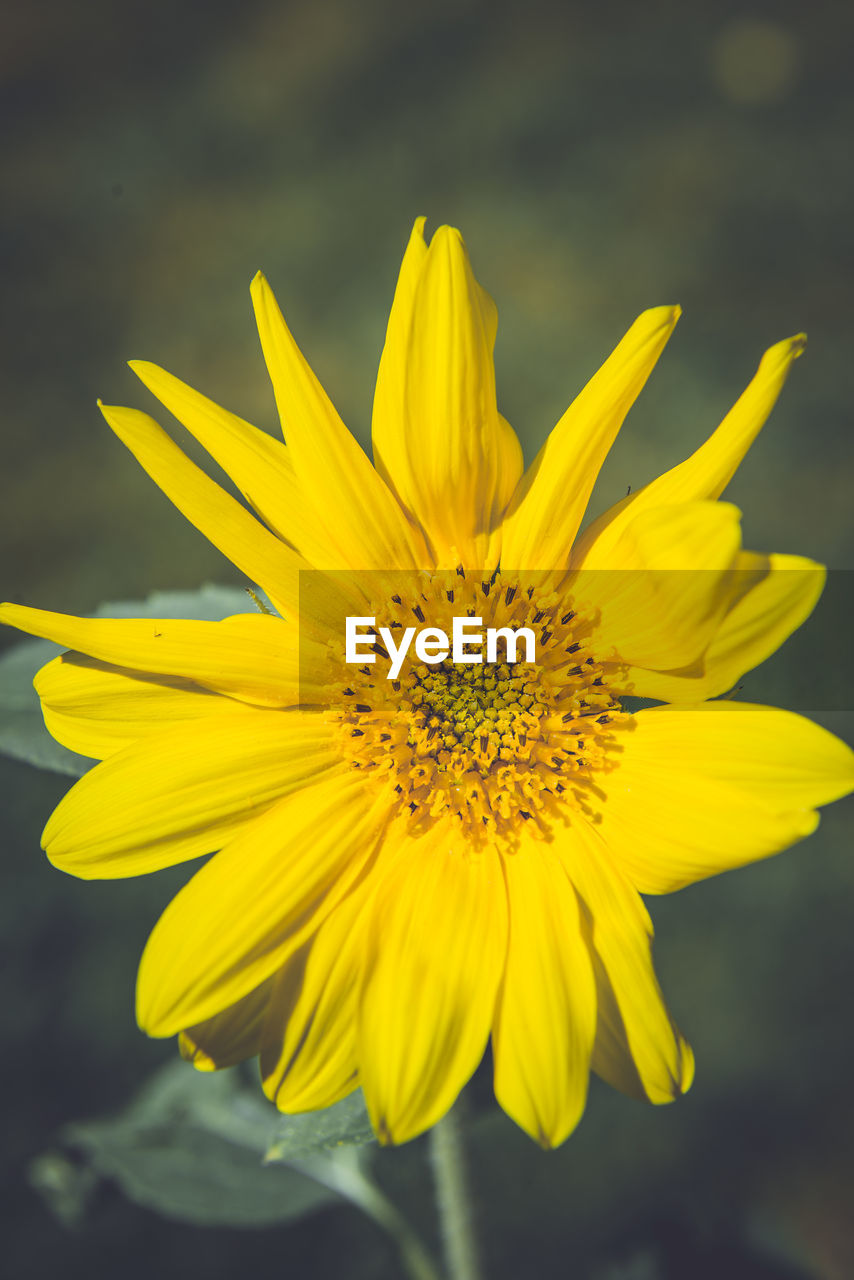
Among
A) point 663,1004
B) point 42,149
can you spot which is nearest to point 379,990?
point 663,1004

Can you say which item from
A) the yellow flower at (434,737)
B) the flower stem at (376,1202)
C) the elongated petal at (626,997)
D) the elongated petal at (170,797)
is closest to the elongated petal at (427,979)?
the yellow flower at (434,737)

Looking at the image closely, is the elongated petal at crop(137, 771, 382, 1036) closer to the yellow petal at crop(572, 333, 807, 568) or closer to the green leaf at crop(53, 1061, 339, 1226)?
the yellow petal at crop(572, 333, 807, 568)

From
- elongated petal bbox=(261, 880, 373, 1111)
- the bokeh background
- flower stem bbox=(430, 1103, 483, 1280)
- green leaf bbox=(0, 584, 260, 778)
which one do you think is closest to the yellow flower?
elongated petal bbox=(261, 880, 373, 1111)

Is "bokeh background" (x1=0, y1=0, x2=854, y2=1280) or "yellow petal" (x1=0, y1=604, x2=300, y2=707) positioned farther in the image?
"bokeh background" (x1=0, y1=0, x2=854, y2=1280)

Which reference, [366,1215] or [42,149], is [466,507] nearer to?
[366,1215]

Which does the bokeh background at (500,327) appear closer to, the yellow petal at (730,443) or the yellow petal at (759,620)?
the yellow petal at (759,620)

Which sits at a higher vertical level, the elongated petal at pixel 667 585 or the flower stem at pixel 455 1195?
the elongated petal at pixel 667 585

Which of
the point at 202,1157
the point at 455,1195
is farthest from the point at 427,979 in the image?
the point at 202,1157

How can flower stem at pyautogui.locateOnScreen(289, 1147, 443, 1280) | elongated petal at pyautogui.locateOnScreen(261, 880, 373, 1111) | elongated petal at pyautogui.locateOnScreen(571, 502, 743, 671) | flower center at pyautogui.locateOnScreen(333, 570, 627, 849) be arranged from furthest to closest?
flower stem at pyautogui.locateOnScreen(289, 1147, 443, 1280) < flower center at pyautogui.locateOnScreen(333, 570, 627, 849) < elongated petal at pyautogui.locateOnScreen(261, 880, 373, 1111) < elongated petal at pyautogui.locateOnScreen(571, 502, 743, 671)
